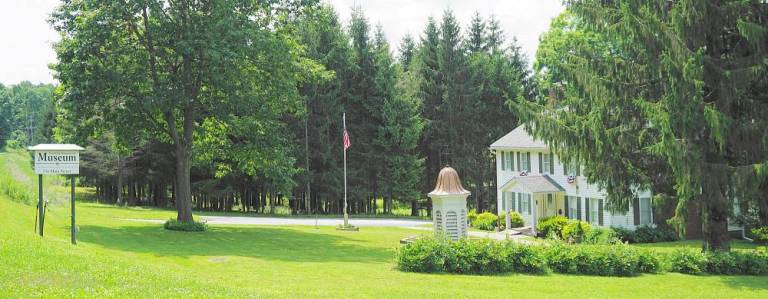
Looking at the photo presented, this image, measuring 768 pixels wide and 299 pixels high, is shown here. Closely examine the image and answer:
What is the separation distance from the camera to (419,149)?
204ft

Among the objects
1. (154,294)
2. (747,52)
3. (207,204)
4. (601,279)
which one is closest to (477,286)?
(601,279)

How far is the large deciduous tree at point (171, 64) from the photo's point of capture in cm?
2964

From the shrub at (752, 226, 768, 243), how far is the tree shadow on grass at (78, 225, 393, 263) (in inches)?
715

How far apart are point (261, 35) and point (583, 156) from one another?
15.9 metres

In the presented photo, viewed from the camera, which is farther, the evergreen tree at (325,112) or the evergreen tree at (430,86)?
the evergreen tree at (430,86)

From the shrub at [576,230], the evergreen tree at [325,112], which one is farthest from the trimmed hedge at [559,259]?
the evergreen tree at [325,112]

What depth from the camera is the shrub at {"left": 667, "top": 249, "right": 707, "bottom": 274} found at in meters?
20.4

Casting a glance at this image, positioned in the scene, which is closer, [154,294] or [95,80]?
[154,294]

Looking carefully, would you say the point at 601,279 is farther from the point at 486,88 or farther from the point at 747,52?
the point at 486,88

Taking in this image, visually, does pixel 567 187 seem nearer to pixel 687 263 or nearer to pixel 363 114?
pixel 687 263

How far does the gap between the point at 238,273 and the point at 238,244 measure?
10.4 m

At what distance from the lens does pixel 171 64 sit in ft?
104

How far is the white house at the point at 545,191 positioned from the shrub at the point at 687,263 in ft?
40.1

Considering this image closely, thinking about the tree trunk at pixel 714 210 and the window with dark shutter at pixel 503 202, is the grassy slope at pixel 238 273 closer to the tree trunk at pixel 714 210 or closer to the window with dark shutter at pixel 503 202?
the tree trunk at pixel 714 210
